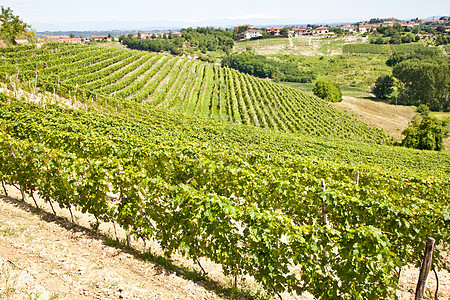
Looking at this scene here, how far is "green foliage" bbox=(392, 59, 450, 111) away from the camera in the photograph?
311 feet

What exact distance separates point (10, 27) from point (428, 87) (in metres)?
116

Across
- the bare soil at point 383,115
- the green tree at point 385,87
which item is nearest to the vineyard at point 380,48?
the green tree at point 385,87

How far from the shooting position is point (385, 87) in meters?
102

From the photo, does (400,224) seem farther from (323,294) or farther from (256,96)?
(256,96)

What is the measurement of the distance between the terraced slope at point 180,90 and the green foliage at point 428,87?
162ft

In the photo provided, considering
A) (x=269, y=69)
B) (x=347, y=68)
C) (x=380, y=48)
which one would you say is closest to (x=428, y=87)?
(x=347, y=68)

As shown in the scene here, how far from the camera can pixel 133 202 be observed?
7.69m

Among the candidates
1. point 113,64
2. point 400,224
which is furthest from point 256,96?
point 400,224

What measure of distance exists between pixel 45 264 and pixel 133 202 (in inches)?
90.7

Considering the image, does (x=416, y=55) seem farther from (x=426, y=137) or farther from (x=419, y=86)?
(x=426, y=137)

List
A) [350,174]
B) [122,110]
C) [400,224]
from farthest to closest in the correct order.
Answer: [122,110] → [350,174] → [400,224]

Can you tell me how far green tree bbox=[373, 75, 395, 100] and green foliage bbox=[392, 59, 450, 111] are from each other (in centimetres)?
343

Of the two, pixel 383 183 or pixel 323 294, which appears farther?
pixel 383 183

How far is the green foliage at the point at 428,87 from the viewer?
94875mm
